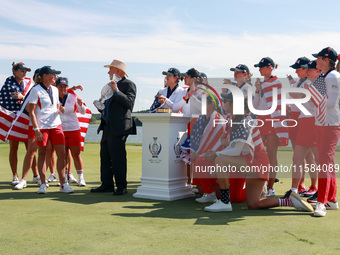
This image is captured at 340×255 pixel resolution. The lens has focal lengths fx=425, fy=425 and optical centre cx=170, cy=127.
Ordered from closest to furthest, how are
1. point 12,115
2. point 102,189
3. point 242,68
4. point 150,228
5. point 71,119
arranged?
1. point 150,228
2. point 102,189
3. point 242,68
4. point 71,119
5. point 12,115

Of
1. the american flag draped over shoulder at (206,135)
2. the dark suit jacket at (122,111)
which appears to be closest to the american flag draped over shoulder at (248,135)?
the american flag draped over shoulder at (206,135)

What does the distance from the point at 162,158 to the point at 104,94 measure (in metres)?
1.30

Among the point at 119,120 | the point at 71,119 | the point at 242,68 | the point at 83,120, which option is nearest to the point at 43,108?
the point at 71,119

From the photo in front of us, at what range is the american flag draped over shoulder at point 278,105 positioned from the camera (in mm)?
6136

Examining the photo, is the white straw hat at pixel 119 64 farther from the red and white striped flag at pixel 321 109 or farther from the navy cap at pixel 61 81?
the red and white striped flag at pixel 321 109

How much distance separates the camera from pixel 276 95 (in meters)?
6.17

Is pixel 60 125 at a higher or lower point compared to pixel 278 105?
lower

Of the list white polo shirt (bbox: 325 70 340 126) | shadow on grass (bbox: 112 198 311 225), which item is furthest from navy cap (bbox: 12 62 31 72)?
white polo shirt (bbox: 325 70 340 126)

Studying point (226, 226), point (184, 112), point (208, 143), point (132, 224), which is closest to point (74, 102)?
point (184, 112)

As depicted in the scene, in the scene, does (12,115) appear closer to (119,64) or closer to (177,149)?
(119,64)

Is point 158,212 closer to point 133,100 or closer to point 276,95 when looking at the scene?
point 133,100

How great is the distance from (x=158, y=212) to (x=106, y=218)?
0.68 metres

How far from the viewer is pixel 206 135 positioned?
18.9 ft

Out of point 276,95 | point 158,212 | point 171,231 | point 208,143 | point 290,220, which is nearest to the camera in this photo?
point 171,231
